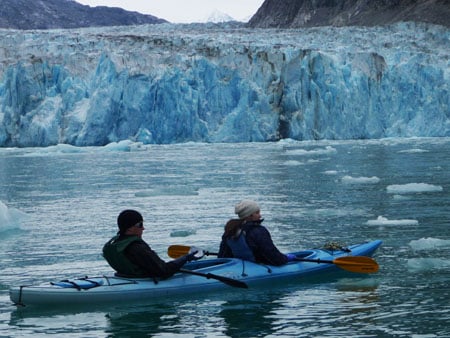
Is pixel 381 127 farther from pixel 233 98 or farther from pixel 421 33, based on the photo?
pixel 421 33

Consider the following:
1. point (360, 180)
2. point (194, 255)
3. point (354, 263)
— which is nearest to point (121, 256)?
point (194, 255)

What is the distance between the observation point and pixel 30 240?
33.7 feet

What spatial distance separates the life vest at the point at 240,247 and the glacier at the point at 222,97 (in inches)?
1145

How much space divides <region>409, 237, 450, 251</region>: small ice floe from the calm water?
0.01 metres

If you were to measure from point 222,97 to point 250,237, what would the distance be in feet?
99.7

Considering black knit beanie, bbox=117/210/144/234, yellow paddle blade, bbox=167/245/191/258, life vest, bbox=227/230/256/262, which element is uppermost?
black knit beanie, bbox=117/210/144/234

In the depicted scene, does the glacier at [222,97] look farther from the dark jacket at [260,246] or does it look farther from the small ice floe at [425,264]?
the dark jacket at [260,246]

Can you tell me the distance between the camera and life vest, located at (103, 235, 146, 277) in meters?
6.41

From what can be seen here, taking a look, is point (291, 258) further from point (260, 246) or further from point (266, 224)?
point (266, 224)

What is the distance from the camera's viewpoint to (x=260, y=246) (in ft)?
23.0

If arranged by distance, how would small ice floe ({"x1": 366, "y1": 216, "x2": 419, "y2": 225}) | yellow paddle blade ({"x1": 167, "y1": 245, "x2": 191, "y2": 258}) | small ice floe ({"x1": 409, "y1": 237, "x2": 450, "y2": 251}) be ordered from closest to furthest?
1. yellow paddle blade ({"x1": 167, "y1": 245, "x2": 191, "y2": 258})
2. small ice floe ({"x1": 409, "y1": 237, "x2": 450, "y2": 251})
3. small ice floe ({"x1": 366, "y1": 216, "x2": 419, "y2": 225})

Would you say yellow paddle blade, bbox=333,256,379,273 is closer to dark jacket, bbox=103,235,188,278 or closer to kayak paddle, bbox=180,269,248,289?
kayak paddle, bbox=180,269,248,289

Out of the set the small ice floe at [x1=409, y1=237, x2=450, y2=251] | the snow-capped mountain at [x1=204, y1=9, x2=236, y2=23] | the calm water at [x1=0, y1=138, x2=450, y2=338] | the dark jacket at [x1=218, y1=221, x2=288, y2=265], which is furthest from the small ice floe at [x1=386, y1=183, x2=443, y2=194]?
the snow-capped mountain at [x1=204, y1=9, x2=236, y2=23]

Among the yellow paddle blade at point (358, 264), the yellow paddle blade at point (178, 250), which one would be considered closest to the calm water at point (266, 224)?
the yellow paddle blade at point (358, 264)
